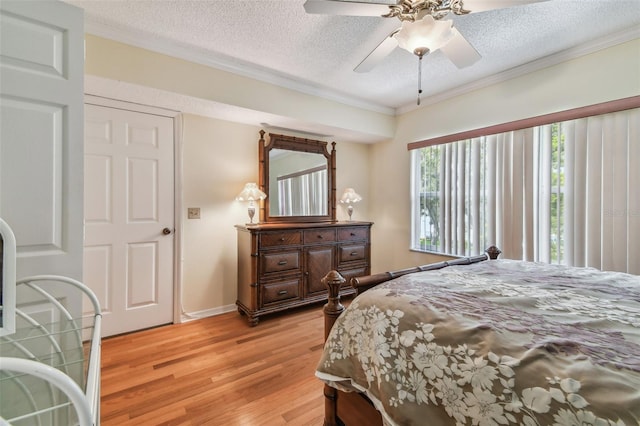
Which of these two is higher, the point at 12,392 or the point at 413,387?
the point at 12,392

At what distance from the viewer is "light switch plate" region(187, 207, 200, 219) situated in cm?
276

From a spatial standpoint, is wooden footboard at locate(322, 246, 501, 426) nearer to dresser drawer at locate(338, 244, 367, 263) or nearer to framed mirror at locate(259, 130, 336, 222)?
dresser drawer at locate(338, 244, 367, 263)

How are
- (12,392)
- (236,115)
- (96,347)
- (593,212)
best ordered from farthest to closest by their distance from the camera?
(236,115) < (593,212) < (96,347) < (12,392)

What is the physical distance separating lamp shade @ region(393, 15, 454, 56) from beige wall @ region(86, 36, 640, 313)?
5.19ft

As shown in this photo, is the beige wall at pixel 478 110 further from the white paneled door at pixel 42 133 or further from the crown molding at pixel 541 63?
the white paneled door at pixel 42 133

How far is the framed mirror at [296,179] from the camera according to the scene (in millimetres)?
3119

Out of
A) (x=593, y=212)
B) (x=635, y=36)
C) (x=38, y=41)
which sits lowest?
(x=593, y=212)

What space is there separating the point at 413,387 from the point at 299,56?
2.47m

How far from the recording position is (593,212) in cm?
215

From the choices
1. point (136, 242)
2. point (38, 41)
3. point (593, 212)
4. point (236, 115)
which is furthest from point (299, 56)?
point (593, 212)

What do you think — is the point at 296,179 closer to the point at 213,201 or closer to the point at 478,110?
the point at 213,201

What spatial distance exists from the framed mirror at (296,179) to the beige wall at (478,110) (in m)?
0.82

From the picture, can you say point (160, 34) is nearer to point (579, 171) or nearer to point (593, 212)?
point (579, 171)

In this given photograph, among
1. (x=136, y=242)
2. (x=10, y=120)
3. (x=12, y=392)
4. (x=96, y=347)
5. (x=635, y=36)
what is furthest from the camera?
(x=136, y=242)
